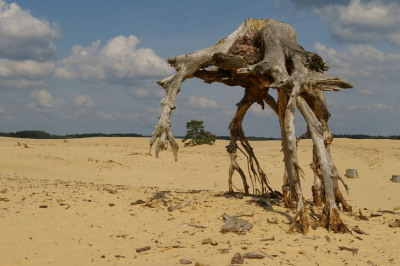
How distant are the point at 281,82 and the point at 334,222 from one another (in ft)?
7.94

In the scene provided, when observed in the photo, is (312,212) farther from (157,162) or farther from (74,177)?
(157,162)

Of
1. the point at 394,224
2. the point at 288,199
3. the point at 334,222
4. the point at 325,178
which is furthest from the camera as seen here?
the point at 288,199

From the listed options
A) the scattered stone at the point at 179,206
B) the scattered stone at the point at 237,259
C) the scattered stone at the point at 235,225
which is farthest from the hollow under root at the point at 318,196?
the scattered stone at the point at 237,259

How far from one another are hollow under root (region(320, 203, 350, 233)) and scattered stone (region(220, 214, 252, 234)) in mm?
1265

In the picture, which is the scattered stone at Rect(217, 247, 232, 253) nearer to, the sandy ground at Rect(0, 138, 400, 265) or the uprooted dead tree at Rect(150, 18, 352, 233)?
the sandy ground at Rect(0, 138, 400, 265)

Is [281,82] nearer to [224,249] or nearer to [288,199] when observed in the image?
[288,199]

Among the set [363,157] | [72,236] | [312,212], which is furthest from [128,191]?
[363,157]

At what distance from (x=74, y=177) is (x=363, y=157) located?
43.0ft

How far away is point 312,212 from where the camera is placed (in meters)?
7.82

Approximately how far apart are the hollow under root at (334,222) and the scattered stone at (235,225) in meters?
1.26

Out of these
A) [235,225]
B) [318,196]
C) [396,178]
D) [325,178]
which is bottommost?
[235,225]

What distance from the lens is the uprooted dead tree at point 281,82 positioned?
6.79 meters

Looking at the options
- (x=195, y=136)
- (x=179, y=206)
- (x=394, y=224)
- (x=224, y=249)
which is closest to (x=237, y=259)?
(x=224, y=249)

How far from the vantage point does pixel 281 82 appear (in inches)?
281
